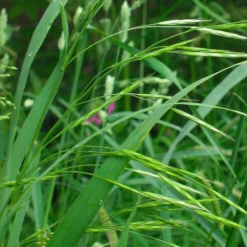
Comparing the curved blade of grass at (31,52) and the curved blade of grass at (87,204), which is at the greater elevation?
the curved blade of grass at (31,52)

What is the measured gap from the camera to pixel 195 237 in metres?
1.85

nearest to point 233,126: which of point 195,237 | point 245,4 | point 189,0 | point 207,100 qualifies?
point 195,237

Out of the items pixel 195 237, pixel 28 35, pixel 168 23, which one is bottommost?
pixel 195 237

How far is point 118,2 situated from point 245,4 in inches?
22.4

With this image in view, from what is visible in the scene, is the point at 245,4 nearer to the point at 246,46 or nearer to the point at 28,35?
the point at 246,46

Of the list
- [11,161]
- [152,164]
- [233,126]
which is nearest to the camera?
[152,164]

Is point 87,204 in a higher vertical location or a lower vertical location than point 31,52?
lower

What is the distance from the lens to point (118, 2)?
115 inches

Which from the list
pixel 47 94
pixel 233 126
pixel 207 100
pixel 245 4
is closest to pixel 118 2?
pixel 245 4

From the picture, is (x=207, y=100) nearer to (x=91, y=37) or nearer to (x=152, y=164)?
(x=152, y=164)

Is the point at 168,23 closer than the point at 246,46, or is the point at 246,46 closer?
the point at 168,23

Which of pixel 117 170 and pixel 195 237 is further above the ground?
pixel 117 170

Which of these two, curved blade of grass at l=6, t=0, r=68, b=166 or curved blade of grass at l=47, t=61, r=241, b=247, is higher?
curved blade of grass at l=6, t=0, r=68, b=166

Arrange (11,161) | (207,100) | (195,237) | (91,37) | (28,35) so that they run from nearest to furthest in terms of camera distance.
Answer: (11,161)
(207,100)
(195,237)
(28,35)
(91,37)
